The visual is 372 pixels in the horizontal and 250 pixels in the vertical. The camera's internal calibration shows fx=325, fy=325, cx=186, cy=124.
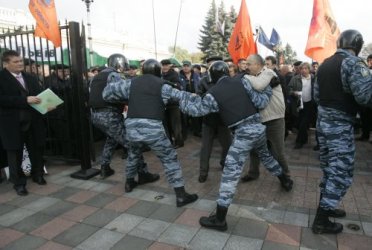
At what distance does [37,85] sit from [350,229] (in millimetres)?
4558

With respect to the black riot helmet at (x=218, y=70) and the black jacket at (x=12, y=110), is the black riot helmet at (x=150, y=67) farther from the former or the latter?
the black jacket at (x=12, y=110)

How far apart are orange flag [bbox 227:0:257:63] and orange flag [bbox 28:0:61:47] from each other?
317 centimetres

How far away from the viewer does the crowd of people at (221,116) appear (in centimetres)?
320

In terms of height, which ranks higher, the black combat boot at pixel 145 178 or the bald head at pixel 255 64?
the bald head at pixel 255 64

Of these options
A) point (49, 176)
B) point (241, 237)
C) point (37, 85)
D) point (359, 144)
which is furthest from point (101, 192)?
point (359, 144)

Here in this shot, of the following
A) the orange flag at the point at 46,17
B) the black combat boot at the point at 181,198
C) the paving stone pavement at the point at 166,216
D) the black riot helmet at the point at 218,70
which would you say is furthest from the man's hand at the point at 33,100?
the black riot helmet at the point at 218,70

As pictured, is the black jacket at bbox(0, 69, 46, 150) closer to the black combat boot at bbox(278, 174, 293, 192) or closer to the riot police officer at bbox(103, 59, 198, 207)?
the riot police officer at bbox(103, 59, 198, 207)

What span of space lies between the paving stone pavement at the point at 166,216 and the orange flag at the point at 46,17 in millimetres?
2267

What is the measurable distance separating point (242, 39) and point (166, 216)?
3.85m

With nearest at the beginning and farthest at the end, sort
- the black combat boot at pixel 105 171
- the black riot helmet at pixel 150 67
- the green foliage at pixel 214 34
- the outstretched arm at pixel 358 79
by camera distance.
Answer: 1. the outstretched arm at pixel 358 79
2. the black riot helmet at pixel 150 67
3. the black combat boot at pixel 105 171
4. the green foliage at pixel 214 34

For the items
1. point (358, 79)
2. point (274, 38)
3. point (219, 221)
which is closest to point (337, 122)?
point (358, 79)

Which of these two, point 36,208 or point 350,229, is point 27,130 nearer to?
point 36,208

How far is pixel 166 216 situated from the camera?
3.77 m

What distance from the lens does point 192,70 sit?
352 inches
